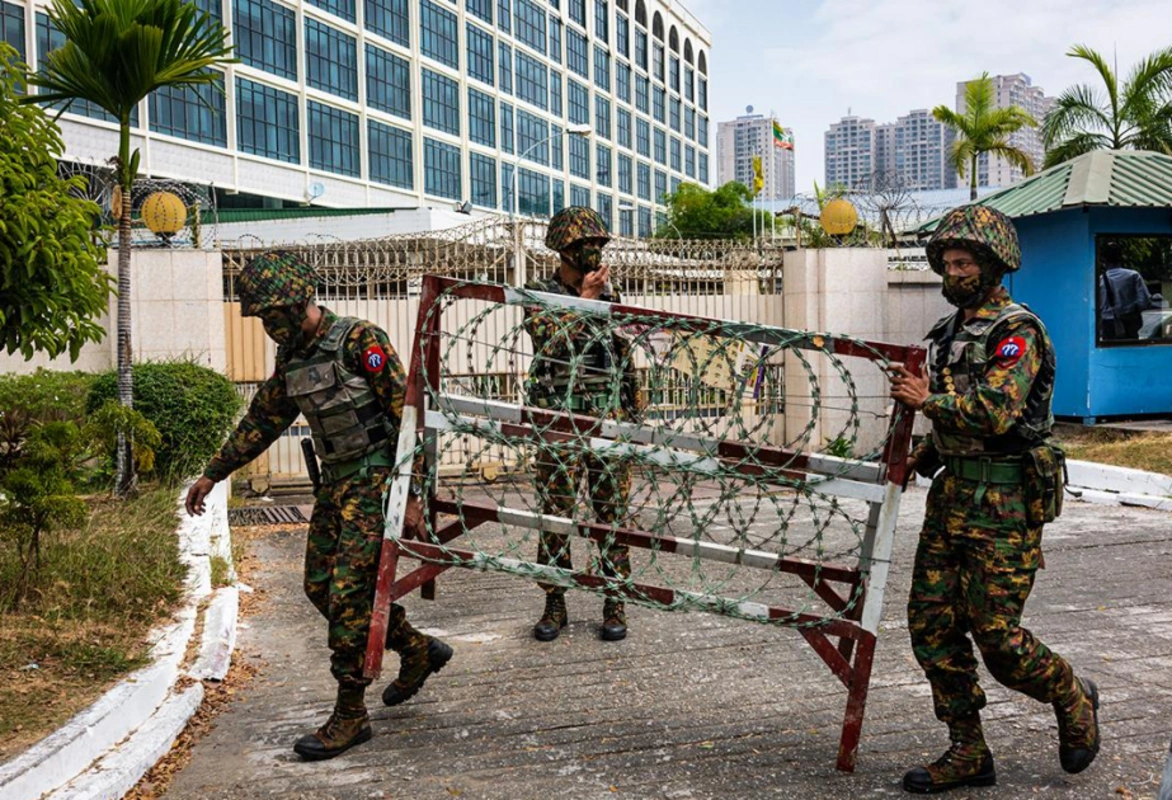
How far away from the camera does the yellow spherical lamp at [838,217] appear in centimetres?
1284

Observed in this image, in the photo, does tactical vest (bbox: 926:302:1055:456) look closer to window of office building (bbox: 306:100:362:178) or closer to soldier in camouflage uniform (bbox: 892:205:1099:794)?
soldier in camouflage uniform (bbox: 892:205:1099:794)

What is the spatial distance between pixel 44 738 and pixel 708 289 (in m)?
10.0

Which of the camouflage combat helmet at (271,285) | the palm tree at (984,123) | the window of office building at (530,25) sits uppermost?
the window of office building at (530,25)

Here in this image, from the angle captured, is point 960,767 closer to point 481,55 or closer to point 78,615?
point 78,615

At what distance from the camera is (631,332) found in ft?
17.4

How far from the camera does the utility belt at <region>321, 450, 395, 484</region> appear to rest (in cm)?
418

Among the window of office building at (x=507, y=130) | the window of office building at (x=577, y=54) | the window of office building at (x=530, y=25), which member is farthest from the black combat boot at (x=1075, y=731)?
the window of office building at (x=577, y=54)

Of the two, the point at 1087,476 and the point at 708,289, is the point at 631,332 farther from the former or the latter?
the point at 708,289

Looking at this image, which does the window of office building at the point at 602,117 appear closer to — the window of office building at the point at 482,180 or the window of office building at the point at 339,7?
the window of office building at the point at 482,180

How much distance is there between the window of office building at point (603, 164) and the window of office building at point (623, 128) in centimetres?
225

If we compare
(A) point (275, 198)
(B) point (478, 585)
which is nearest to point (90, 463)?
(B) point (478, 585)

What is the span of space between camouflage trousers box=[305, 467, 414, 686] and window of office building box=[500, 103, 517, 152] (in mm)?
55514

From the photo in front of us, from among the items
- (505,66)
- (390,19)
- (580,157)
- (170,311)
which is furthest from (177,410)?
(580,157)

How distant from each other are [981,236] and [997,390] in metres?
0.55
